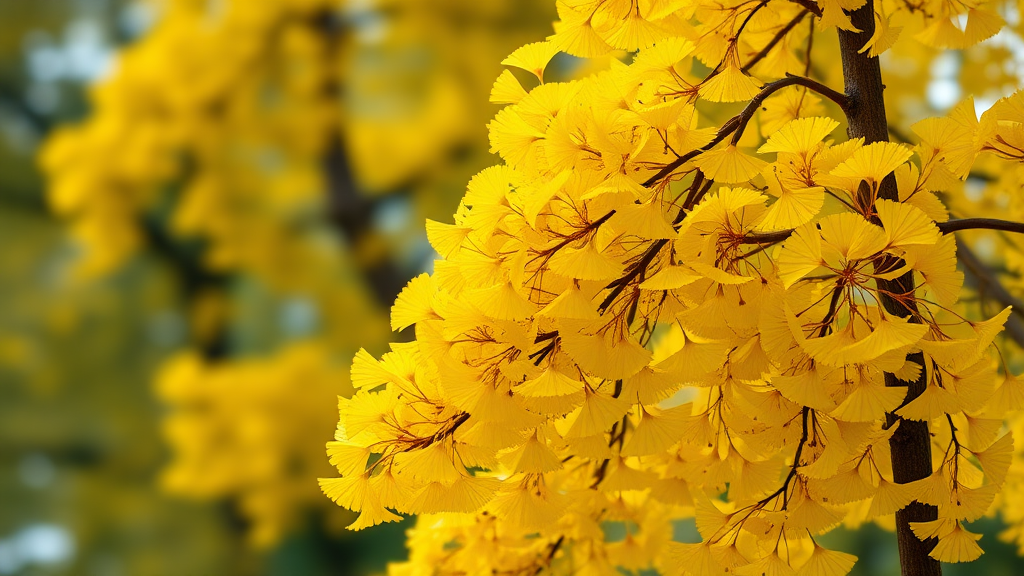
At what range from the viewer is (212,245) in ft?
7.07

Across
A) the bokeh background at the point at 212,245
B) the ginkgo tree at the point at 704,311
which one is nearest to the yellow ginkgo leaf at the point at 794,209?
the ginkgo tree at the point at 704,311

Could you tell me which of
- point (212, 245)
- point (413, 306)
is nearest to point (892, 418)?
point (413, 306)

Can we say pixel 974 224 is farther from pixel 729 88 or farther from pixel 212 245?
pixel 212 245

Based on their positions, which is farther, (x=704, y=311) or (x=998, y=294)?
(x=998, y=294)

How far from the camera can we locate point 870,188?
251mm

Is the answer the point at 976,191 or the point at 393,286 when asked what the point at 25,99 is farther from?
the point at 976,191

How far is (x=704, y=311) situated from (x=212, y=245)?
6.73ft

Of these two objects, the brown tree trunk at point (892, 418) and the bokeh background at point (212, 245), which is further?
the bokeh background at point (212, 245)

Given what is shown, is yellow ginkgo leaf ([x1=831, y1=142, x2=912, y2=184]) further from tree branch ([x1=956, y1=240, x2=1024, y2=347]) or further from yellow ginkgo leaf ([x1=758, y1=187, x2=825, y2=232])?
tree branch ([x1=956, y1=240, x2=1024, y2=347])

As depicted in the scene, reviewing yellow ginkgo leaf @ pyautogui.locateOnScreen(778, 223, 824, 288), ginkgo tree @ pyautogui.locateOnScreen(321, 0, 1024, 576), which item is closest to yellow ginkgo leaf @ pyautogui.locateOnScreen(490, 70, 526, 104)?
ginkgo tree @ pyautogui.locateOnScreen(321, 0, 1024, 576)

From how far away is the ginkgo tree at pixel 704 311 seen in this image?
0.25 metres

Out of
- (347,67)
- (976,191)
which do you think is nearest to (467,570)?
(976,191)

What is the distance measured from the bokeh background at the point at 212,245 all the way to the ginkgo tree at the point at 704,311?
0.70 metres

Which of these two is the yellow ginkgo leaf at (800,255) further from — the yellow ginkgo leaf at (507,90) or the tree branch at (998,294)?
the tree branch at (998,294)
